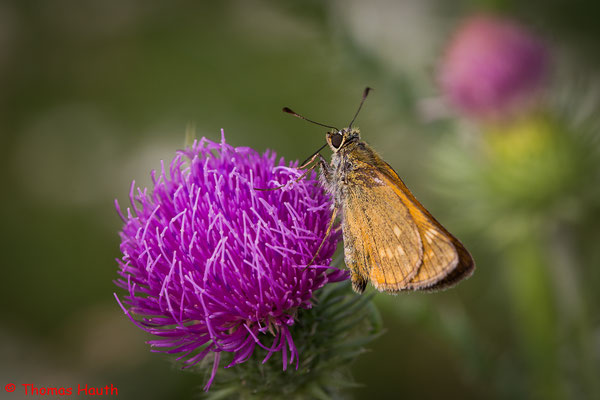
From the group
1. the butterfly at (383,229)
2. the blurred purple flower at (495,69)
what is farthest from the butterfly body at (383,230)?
the blurred purple flower at (495,69)

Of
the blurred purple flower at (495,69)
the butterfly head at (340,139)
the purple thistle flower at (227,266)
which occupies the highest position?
the blurred purple flower at (495,69)

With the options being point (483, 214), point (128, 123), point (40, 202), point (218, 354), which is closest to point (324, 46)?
point (483, 214)

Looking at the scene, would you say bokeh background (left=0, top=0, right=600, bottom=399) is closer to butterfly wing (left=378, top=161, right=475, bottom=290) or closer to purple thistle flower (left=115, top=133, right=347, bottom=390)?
butterfly wing (left=378, top=161, right=475, bottom=290)

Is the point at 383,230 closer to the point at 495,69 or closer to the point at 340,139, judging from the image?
the point at 340,139

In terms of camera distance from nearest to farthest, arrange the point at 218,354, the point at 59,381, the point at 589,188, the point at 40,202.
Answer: the point at 218,354 < the point at 589,188 < the point at 59,381 < the point at 40,202

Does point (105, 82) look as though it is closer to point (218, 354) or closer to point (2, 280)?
→ point (2, 280)

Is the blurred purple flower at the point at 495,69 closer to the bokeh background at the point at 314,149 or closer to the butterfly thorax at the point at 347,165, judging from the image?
the bokeh background at the point at 314,149
